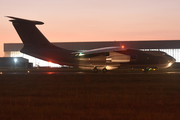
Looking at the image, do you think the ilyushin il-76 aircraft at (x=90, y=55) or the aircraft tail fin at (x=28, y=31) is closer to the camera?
the aircraft tail fin at (x=28, y=31)

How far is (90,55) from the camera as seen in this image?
33562 mm

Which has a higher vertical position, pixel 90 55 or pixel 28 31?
pixel 28 31

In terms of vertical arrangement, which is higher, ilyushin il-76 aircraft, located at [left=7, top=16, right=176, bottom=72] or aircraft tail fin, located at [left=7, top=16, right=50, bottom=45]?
aircraft tail fin, located at [left=7, top=16, right=50, bottom=45]

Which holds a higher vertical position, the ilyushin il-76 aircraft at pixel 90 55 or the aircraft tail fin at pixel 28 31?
the aircraft tail fin at pixel 28 31

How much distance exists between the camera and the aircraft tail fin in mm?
32219

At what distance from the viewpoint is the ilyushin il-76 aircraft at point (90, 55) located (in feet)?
106

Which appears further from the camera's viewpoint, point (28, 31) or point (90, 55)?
point (90, 55)

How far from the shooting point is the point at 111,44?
221 feet

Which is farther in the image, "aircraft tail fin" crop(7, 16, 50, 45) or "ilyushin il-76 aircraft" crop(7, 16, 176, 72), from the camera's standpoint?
"ilyushin il-76 aircraft" crop(7, 16, 176, 72)

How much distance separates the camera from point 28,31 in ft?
107

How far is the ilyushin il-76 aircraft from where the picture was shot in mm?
32438

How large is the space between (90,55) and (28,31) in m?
9.34

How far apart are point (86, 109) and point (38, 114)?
1922 mm

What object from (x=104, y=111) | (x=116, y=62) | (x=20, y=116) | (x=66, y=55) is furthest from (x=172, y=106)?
(x=66, y=55)
